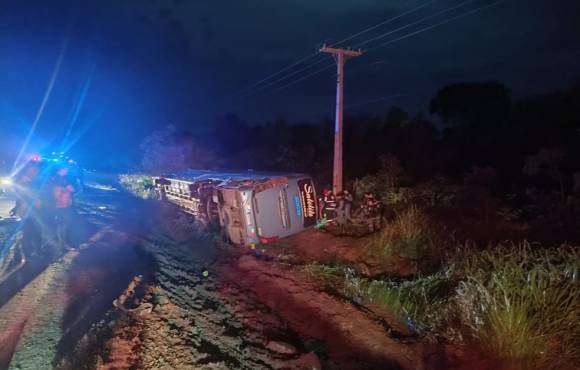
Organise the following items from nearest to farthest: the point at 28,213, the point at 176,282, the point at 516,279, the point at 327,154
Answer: the point at 516,279, the point at 176,282, the point at 28,213, the point at 327,154

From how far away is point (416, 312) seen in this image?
5.65 metres

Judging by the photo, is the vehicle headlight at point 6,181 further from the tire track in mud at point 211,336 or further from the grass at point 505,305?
the grass at point 505,305

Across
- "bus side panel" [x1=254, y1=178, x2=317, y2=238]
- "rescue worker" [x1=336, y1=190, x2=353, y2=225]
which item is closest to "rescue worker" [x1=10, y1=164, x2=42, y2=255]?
"bus side panel" [x1=254, y1=178, x2=317, y2=238]

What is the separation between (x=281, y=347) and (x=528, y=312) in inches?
123

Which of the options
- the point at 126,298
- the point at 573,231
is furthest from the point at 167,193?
the point at 573,231

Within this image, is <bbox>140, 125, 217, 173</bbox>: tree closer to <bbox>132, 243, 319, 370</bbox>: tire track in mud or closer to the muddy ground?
the muddy ground

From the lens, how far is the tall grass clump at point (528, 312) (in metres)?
4.17

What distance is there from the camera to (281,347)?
525 centimetres

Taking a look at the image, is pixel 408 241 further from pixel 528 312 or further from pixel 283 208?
pixel 528 312

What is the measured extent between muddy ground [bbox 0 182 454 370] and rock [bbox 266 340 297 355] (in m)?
0.01

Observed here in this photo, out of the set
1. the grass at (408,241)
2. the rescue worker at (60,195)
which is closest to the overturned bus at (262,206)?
the grass at (408,241)

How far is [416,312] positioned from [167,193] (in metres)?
12.8

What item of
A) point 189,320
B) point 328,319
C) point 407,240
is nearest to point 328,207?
point 407,240

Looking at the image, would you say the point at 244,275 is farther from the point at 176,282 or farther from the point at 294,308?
the point at 294,308
